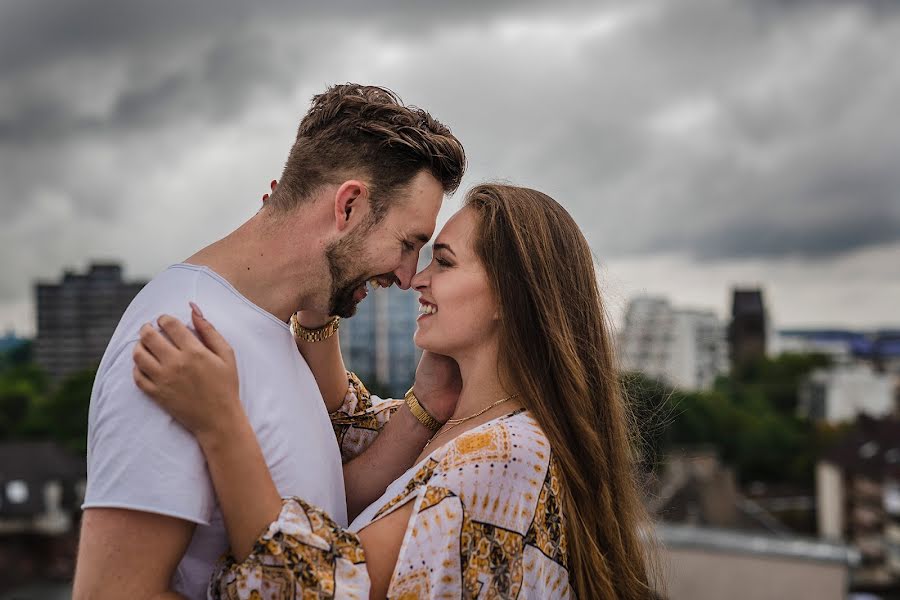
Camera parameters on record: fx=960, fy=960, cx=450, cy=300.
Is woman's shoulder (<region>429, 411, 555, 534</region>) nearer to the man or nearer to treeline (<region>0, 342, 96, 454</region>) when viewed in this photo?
the man

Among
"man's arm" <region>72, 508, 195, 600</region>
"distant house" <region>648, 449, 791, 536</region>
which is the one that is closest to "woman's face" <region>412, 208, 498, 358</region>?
"man's arm" <region>72, 508, 195, 600</region>

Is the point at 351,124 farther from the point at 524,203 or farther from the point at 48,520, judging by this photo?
the point at 48,520

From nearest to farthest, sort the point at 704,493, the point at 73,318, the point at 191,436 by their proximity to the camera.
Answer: the point at 191,436 → the point at 704,493 → the point at 73,318

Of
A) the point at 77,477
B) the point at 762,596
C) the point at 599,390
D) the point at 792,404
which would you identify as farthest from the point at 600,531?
the point at 792,404

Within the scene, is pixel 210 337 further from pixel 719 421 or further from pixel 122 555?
pixel 719 421

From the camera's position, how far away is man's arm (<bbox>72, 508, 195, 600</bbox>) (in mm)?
1884

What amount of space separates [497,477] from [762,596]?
69.0 feet

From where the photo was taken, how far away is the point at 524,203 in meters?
2.62

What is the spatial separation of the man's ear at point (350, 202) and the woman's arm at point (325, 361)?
1.78 ft

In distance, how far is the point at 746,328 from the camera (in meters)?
76.2

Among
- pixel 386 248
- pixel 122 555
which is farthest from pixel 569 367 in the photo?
pixel 122 555

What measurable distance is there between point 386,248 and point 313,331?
568mm

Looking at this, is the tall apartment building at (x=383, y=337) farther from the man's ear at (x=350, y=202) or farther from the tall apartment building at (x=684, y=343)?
the man's ear at (x=350, y=202)

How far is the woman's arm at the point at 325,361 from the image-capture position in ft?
9.36
